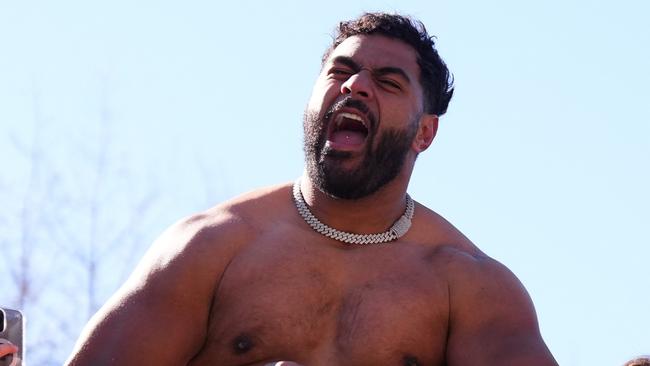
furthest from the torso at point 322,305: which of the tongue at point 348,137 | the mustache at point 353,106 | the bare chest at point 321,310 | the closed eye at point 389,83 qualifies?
the closed eye at point 389,83

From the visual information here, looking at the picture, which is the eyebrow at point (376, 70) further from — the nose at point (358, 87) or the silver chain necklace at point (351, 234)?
the silver chain necklace at point (351, 234)

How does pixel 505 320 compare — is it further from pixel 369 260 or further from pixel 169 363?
pixel 169 363

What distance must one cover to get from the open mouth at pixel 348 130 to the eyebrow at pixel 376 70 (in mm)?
240

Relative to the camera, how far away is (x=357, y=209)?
6.67 metres

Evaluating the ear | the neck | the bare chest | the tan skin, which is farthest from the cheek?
the tan skin

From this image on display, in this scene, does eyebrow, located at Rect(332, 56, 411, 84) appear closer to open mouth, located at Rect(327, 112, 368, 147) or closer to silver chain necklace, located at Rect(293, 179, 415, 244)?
open mouth, located at Rect(327, 112, 368, 147)

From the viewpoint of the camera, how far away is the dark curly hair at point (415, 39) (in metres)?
6.90

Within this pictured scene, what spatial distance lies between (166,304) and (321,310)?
0.61 m

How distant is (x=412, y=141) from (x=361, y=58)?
41 cm

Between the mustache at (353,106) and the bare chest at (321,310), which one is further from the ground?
the mustache at (353,106)

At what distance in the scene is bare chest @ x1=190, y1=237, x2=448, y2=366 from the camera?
6238 millimetres

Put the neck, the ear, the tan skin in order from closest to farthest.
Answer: the tan skin < the neck < the ear

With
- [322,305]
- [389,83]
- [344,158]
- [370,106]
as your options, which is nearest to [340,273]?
→ [322,305]

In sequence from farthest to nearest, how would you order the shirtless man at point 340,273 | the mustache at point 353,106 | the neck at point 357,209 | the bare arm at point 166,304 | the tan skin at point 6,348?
the neck at point 357,209 → the mustache at point 353,106 → the shirtless man at point 340,273 → the bare arm at point 166,304 → the tan skin at point 6,348
